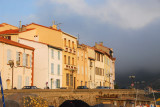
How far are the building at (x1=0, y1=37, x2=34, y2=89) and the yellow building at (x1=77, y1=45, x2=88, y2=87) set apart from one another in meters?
18.7

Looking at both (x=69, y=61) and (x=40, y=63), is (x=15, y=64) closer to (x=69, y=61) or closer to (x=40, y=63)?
(x=40, y=63)

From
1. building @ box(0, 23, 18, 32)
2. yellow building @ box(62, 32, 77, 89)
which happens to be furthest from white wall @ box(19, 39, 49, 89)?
building @ box(0, 23, 18, 32)

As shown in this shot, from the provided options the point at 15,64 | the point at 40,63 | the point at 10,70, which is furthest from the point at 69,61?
the point at 10,70

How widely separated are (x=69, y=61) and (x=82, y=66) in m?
6.73

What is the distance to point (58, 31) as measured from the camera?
259ft

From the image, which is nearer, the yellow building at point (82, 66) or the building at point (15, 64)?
the building at point (15, 64)

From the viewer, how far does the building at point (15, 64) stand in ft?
194

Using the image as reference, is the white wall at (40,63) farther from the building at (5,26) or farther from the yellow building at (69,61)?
the building at (5,26)

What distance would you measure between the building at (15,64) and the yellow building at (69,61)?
11349mm

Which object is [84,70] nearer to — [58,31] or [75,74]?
[75,74]

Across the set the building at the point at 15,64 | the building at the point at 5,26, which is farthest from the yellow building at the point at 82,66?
the building at the point at 15,64

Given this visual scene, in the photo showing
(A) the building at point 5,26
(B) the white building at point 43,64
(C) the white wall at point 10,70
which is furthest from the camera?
(A) the building at point 5,26

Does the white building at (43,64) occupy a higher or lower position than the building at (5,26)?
lower

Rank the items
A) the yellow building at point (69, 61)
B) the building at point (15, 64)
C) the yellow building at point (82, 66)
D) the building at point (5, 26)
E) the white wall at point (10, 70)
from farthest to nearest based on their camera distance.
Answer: the yellow building at point (82, 66), the building at point (5, 26), the yellow building at point (69, 61), the building at point (15, 64), the white wall at point (10, 70)
